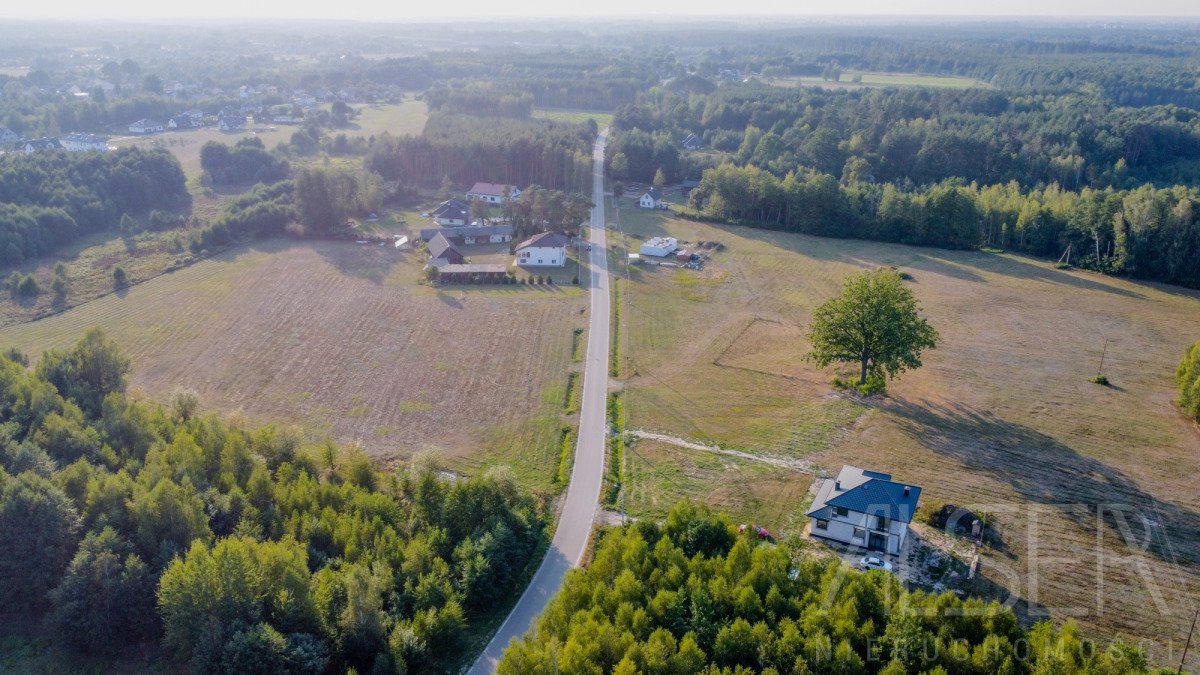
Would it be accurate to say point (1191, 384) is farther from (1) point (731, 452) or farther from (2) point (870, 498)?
(1) point (731, 452)

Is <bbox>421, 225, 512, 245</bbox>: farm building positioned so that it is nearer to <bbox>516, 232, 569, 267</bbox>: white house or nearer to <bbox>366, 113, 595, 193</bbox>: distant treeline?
<bbox>516, 232, 569, 267</bbox>: white house

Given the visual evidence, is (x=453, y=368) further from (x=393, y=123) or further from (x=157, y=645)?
(x=393, y=123)

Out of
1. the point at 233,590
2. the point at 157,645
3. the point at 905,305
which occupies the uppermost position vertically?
the point at 905,305

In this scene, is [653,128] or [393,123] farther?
[393,123]

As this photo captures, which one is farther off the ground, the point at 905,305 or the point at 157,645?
the point at 905,305

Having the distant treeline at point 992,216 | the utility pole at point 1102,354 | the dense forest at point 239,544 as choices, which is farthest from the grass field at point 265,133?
the utility pole at point 1102,354

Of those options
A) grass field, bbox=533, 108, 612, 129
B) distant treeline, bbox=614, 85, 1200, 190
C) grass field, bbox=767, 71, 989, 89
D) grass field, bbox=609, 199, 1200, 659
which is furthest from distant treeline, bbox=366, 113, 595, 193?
grass field, bbox=767, 71, 989, 89

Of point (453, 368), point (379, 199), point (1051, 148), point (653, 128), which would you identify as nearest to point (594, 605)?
point (453, 368)

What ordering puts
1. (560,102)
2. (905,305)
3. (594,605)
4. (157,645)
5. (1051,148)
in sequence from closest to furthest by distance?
1. (594,605)
2. (157,645)
3. (905,305)
4. (1051,148)
5. (560,102)
